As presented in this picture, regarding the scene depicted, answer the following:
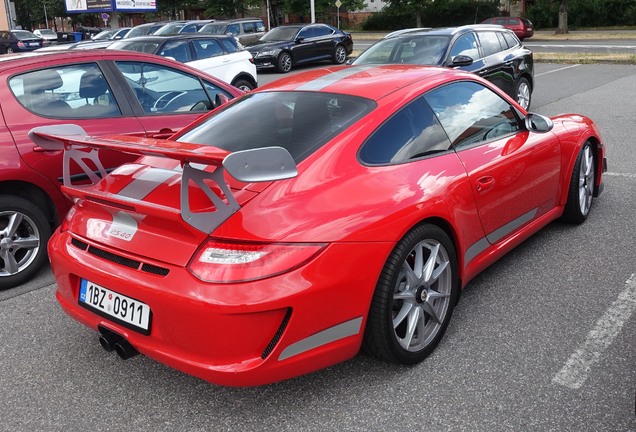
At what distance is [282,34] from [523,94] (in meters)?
12.7

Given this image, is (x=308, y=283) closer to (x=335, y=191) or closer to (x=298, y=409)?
(x=335, y=191)

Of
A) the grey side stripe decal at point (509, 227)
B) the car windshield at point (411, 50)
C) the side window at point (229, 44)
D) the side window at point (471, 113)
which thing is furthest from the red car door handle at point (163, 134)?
the side window at point (229, 44)

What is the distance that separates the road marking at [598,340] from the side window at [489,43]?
22.5 feet

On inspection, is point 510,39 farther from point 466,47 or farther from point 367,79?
point 367,79

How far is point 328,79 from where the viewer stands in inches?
146

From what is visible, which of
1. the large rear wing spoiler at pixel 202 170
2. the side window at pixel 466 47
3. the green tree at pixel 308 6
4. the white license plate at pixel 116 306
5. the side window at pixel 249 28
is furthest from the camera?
the green tree at pixel 308 6

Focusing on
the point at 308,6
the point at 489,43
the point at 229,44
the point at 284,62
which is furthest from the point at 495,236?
the point at 308,6

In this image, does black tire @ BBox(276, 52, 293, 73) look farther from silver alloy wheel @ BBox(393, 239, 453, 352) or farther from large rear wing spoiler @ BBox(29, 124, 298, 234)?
silver alloy wheel @ BBox(393, 239, 453, 352)

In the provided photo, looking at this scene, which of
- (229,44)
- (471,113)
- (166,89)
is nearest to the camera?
(471,113)

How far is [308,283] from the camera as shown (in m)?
2.49

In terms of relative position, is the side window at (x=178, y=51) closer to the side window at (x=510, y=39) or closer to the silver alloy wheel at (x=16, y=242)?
the side window at (x=510, y=39)

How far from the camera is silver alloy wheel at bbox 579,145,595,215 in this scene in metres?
4.80

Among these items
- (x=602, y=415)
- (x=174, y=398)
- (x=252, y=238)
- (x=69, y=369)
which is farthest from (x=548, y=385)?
(x=69, y=369)

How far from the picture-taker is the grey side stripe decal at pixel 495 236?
3.47m
